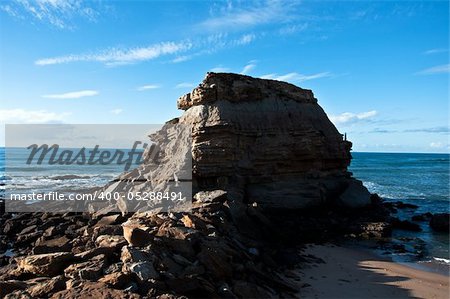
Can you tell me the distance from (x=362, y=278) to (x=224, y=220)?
201 inches

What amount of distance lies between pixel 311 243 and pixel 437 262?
16.7 ft

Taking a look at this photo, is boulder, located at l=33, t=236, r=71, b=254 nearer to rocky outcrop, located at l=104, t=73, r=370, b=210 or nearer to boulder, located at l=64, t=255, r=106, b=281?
boulder, located at l=64, t=255, r=106, b=281

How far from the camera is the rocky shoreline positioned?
8992 mm

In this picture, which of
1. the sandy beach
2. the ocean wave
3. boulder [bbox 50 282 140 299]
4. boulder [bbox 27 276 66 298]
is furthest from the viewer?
the ocean wave

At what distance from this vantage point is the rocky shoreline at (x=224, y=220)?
29.5 feet

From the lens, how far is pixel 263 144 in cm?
2216

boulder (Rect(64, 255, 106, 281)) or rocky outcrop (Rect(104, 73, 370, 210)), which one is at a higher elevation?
rocky outcrop (Rect(104, 73, 370, 210))

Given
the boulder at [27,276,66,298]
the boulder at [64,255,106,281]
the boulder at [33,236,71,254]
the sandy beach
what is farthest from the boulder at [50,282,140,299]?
the sandy beach

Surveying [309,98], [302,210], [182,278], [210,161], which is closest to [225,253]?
[182,278]

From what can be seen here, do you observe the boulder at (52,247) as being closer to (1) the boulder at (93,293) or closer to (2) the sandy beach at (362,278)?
(1) the boulder at (93,293)

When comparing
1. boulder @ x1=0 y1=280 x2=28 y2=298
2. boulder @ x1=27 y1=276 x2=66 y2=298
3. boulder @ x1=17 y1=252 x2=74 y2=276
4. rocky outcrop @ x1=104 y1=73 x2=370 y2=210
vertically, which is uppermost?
rocky outcrop @ x1=104 y1=73 x2=370 y2=210

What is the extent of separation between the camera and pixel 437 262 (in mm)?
15969

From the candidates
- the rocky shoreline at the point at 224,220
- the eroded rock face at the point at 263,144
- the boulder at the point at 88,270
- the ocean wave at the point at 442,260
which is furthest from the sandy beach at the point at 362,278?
the eroded rock face at the point at 263,144

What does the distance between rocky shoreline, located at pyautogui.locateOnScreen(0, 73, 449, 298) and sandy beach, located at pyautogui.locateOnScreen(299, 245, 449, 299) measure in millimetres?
827
